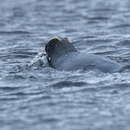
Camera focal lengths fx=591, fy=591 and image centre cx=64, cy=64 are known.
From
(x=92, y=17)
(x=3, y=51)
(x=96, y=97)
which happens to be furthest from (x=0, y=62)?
(x=92, y=17)

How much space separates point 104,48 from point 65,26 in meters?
3.94

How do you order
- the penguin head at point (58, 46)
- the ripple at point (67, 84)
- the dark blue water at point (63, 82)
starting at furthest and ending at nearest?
the penguin head at point (58, 46) < the ripple at point (67, 84) < the dark blue water at point (63, 82)

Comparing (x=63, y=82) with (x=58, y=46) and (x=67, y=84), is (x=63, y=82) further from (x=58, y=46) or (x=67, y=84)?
(x=58, y=46)

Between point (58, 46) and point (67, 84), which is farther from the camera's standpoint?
point (58, 46)

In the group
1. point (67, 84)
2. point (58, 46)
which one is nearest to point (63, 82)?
point (67, 84)

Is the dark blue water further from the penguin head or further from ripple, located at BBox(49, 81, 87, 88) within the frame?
the penguin head

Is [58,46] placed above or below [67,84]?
above

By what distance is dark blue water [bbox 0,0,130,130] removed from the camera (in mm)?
9570

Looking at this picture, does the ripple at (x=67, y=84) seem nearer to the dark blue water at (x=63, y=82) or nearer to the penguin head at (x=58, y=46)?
the dark blue water at (x=63, y=82)

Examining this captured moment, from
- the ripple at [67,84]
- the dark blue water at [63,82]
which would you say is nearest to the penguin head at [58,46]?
the dark blue water at [63,82]

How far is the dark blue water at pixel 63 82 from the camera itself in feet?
31.4

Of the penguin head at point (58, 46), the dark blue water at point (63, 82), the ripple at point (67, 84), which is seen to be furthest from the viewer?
the penguin head at point (58, 46)

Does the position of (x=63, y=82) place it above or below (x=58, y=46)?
below

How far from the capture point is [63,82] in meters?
11.6
